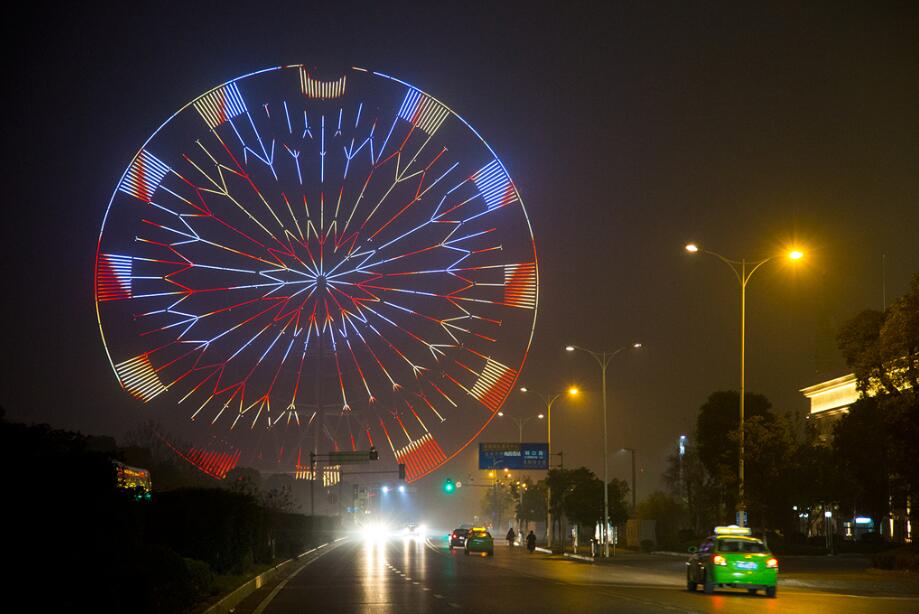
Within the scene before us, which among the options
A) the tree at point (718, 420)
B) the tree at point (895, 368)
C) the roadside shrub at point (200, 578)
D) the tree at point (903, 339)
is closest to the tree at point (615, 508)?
the tree at point (718, 420)

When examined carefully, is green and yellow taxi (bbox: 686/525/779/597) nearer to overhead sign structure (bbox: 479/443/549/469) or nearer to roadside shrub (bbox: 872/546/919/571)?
roadside shrub (bbox: 872/546/919/571)

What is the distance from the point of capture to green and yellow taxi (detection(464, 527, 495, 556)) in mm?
73812

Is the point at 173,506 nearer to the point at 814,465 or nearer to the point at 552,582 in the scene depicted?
the point at 552,582

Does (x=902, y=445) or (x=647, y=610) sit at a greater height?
(x=902, y=445)

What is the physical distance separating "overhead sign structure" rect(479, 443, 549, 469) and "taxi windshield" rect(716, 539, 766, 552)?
2856 inches

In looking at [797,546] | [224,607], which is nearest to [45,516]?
[224,607]

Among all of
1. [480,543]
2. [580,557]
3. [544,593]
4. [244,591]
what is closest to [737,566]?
[544,593]

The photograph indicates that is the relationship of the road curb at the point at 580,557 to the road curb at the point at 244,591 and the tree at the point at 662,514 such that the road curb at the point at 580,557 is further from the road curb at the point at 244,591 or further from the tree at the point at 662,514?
the tree at the point at 662,514

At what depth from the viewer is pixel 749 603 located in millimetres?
31109

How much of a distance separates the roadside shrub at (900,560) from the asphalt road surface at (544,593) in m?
1.06

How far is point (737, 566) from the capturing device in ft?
116

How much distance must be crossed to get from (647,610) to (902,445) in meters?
28.5

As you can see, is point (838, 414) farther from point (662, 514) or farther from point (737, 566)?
point (737, 566)

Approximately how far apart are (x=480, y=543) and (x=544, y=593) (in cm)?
4002
